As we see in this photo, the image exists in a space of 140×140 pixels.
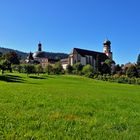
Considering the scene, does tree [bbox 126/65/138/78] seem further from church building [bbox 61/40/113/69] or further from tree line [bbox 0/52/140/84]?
church building [bbox 61/40/113/69]

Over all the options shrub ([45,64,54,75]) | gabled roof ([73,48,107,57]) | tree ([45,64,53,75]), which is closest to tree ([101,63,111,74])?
gabled roof ([73,48,107,57])

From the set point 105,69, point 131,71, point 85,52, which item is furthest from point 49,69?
point 85,52

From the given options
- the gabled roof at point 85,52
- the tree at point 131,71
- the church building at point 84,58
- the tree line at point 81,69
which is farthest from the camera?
the gabled roof at point 85,52

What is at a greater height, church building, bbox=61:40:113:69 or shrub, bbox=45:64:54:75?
church building, bbox=61:40:113:69

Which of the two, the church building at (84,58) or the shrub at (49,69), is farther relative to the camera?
the church building at (84,58)

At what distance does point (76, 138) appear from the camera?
11211mm

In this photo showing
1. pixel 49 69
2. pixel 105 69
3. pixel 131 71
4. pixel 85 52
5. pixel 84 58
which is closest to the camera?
pixel 49 69

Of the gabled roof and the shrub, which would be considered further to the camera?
the gabled roof

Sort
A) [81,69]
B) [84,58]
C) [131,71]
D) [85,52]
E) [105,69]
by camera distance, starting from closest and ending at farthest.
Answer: [131,71]
[81,69]
[105,69]
[84,58]
[85,52]

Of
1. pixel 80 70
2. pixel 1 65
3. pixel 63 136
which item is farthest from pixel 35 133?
pixel 80 70

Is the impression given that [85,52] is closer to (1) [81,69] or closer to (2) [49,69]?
(1) [81,69]

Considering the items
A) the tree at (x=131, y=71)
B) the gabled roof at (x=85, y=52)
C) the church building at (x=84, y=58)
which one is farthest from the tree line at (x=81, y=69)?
the gabled roof at (x=85, y=52)

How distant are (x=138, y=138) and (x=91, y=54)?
178 meters

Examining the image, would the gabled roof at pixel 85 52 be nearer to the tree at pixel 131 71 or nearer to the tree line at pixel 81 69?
the tree line at pixel 81 69
